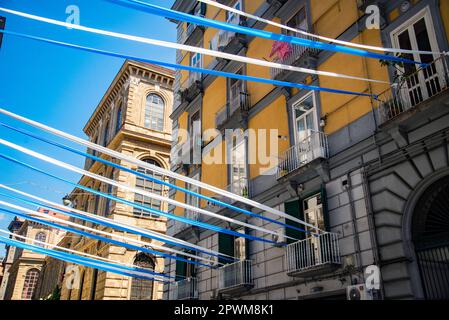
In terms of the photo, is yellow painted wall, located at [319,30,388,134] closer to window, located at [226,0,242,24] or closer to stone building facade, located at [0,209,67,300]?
window, located at [226,0,242,24]

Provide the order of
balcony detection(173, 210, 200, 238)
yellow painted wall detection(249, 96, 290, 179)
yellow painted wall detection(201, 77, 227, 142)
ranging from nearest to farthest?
yellow painted wall detection(249, 96, 290, 179) < balcony detection(173, 210, 200, 238) < yellow painted wall detection(201, 77, 227, 142)

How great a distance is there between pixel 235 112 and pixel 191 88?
17.8 ft

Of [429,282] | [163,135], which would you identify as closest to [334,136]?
[429,282]

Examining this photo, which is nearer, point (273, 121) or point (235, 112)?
point (273, 121)

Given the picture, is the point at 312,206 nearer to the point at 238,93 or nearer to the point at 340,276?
the point at 340,276

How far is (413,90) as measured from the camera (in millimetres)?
10508

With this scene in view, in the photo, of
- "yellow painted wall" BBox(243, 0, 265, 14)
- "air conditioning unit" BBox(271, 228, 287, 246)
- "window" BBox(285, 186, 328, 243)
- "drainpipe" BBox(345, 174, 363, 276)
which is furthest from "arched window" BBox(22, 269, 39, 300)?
"drainpipe" BBox(345, 174, 363, 276)

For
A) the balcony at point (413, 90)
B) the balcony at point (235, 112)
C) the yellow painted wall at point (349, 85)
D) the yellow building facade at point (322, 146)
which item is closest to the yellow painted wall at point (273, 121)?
the yellow building facade at point (322, 146)

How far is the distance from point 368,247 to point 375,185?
64.5 inches

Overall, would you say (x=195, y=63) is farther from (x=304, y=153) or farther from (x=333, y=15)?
(x=304, y=153)

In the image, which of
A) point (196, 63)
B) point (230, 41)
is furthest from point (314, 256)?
point (196, 63)

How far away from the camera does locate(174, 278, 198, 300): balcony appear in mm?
17656
